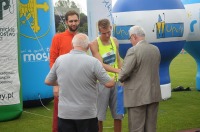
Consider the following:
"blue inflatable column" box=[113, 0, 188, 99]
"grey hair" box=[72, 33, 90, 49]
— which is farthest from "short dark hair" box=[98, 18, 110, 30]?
"blue inflatable column" box=[113, 0, 188, 99]

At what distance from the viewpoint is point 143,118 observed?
4.45 meters

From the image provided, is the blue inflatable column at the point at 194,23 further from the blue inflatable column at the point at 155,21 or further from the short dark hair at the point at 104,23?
the short dark hair at the point at 104,23

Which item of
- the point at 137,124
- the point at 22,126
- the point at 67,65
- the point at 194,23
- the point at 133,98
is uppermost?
the point at 194,23

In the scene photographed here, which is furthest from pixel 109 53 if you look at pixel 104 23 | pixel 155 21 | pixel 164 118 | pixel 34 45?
pixel 155 21

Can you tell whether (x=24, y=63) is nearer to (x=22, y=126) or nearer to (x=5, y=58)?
(x=5, y=58)

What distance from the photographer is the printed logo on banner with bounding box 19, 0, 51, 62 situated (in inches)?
313

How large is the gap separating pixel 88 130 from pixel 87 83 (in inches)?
18.2

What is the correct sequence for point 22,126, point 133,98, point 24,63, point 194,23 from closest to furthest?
point 133,98
point 22,126
point 24,63
point 194,23

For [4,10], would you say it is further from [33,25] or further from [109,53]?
[109,53]

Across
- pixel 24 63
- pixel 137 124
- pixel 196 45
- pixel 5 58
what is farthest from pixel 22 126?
pixel 196 45

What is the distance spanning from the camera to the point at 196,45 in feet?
33.1

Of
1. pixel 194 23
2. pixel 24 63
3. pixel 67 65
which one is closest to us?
pixel 67 65

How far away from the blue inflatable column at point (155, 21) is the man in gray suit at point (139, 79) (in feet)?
13.3

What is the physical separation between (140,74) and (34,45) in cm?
417
